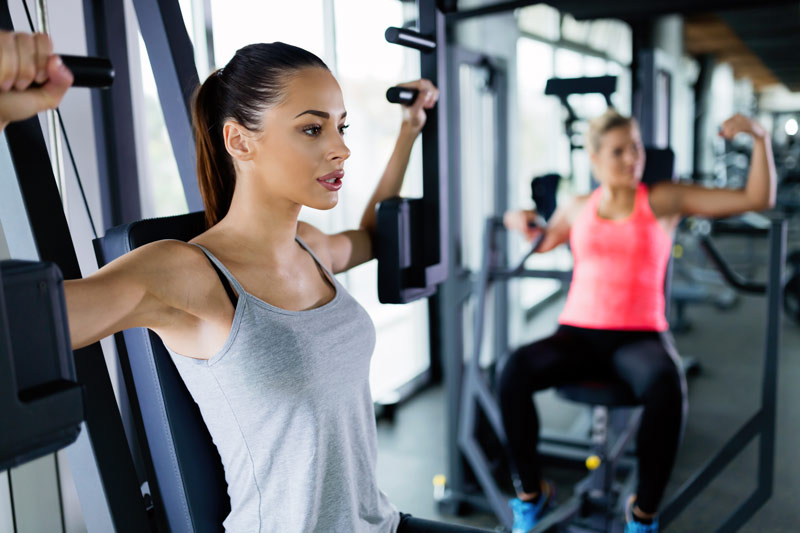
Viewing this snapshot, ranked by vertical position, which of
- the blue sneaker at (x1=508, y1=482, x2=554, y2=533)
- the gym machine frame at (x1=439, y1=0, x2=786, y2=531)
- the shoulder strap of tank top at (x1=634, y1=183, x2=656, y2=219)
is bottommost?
the blue sneaker at (x1=508, y1=482, x2=554, y2=533)

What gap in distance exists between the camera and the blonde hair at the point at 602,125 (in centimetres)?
222

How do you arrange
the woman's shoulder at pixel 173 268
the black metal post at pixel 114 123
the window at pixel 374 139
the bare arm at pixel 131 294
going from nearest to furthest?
1. the bare arm at pixel 131 294
2. the woman's shoulder at pixel 173 268
3. the black metal post at pixel 114 123
4. the window at pixel 374 139

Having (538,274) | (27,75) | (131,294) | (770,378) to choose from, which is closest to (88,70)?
(27,75)

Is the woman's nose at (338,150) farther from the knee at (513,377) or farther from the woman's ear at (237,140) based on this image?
the knee at (513,377)

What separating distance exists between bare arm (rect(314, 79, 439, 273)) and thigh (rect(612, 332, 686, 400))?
985mm

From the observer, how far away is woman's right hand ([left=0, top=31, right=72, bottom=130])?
606 millimetres

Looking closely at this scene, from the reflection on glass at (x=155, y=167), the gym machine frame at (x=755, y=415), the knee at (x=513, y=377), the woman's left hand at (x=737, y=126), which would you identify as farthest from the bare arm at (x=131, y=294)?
the woman's left hand at (x=737, y=126)

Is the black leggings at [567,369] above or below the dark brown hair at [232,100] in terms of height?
below

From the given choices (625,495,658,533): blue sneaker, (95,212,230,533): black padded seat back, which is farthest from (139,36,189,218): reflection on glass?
(625,495,658,533): blue sneaker

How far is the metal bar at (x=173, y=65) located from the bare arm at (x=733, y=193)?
136cm

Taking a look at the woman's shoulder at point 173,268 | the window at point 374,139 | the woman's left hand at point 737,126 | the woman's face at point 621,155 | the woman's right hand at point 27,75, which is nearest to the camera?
the woman's right hand at point 27,75

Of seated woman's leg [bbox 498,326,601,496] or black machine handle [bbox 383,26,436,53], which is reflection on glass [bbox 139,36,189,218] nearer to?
black machine handle [bbox 383,26,436,53]

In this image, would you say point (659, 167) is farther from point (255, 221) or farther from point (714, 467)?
point (255, 221)

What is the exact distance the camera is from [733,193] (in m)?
2.09
